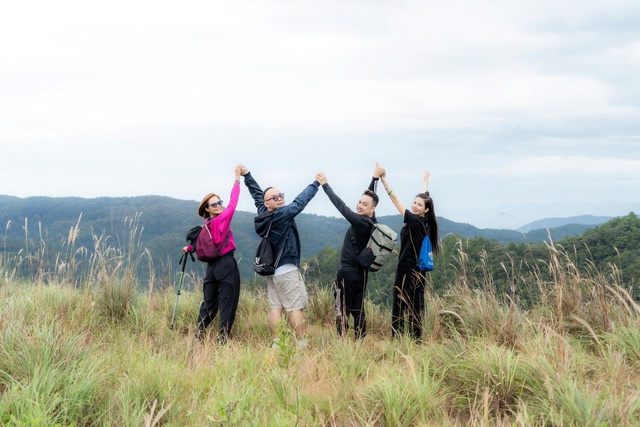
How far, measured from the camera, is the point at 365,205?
6055mm

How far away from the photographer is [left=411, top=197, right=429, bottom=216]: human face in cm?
601

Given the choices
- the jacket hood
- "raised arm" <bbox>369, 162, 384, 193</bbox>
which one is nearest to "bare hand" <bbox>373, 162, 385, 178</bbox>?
"raised arm" <bbox>369, 162, 384, 193</bbox>

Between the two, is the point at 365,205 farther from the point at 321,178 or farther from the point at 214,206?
the point at 214,206

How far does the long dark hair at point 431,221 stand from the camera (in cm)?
606

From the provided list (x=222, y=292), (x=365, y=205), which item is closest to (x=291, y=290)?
(x=222, y=292)

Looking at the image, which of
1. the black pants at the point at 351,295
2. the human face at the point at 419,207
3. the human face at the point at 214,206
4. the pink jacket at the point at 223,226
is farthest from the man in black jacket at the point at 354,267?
the human face at the point at 214,206

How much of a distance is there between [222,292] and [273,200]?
4.24 feet

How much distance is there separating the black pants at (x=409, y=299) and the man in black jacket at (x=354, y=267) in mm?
398

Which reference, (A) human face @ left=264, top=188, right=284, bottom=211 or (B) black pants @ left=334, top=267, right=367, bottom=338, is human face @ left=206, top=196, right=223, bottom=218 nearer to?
(A) human face @ left=264, top=188, right=284, bottom=211

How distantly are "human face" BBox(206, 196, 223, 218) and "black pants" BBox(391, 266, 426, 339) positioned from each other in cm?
234

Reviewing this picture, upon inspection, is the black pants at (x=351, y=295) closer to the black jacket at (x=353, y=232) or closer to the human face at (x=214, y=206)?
the black jacket at (x=353, y=232)

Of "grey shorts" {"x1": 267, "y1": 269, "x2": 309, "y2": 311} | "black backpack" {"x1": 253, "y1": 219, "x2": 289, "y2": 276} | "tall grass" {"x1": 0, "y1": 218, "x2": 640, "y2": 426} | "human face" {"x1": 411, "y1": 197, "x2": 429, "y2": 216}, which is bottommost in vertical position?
"tall grass" {"x1": 0, "y1": 218, "x2": 640, "y2": 426}

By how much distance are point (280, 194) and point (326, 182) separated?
1.96 ft

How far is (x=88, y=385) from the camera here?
3.74m
